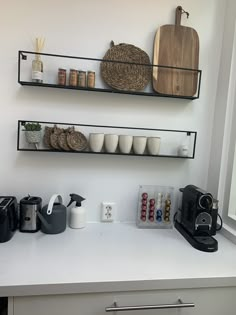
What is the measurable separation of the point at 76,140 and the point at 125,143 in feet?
0.86

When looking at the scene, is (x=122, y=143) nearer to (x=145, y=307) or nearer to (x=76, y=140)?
(x=76, y=140)

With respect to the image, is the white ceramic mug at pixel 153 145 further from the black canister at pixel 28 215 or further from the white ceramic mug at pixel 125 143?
the black canister at pixel 28 215

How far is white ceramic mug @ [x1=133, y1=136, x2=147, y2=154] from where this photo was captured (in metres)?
1.36

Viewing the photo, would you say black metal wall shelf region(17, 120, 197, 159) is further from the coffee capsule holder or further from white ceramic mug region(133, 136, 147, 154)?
the coffee capsule holder

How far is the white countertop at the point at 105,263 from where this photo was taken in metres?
0.91

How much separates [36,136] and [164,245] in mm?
844

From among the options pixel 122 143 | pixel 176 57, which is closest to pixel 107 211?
pixel 122 143

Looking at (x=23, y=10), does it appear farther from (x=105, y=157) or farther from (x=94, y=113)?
(x=105, y=157)

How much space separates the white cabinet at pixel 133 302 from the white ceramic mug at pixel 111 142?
0.69 m

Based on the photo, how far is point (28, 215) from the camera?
1.29m

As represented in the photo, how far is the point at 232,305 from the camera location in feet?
3.41

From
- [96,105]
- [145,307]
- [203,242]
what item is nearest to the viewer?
[145,307]

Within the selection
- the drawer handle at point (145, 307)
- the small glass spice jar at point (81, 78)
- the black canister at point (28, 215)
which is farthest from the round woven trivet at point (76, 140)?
the drawer handle at point (145, 307)

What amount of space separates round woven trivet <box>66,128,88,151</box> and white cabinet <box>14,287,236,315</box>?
2.30ft
